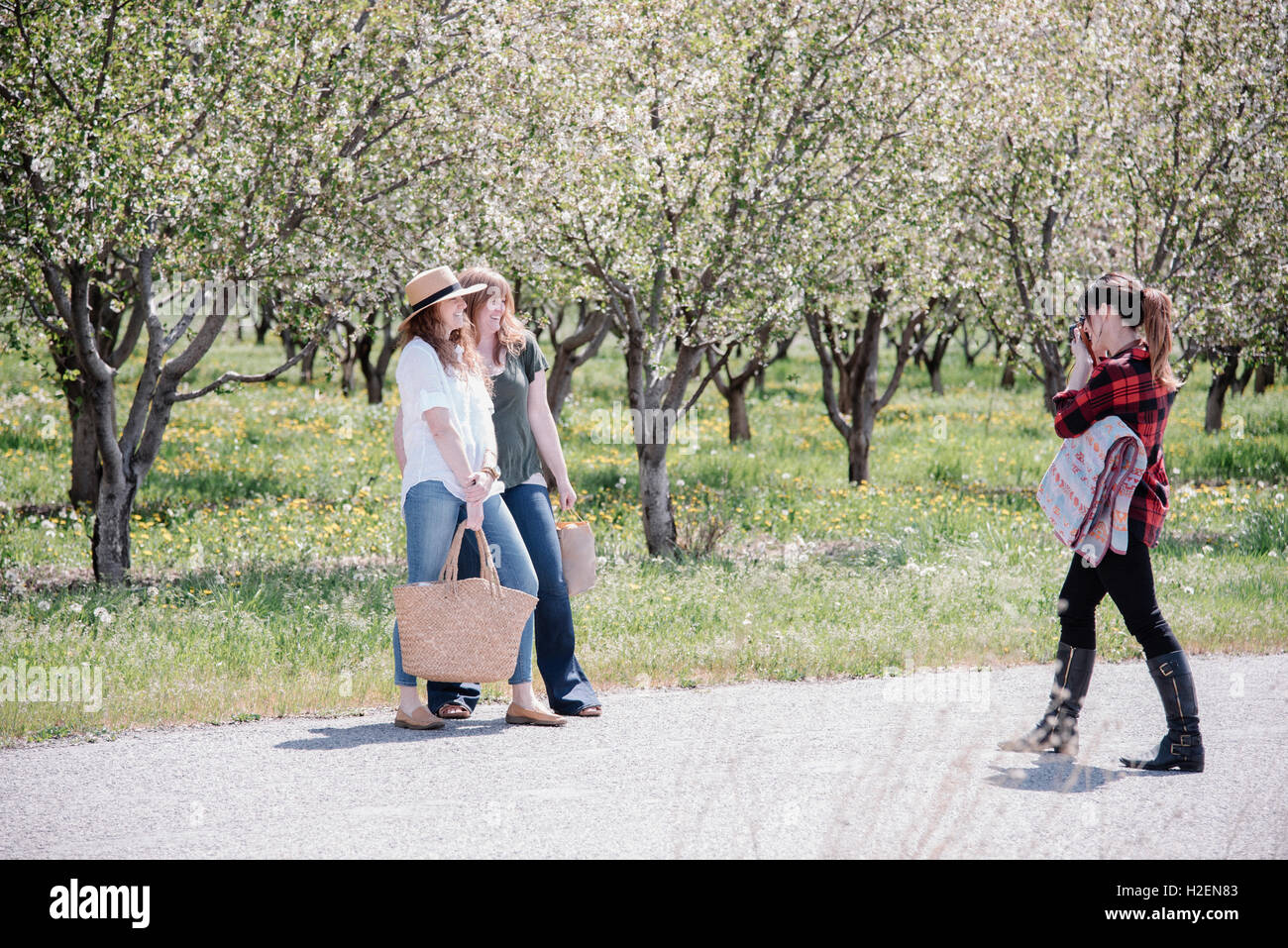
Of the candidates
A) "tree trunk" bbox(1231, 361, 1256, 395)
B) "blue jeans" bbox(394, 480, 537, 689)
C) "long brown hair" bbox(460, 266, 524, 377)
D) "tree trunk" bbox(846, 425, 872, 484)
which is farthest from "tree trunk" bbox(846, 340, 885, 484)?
"tree trunk" bbox(1231, 361, 1256, 395)

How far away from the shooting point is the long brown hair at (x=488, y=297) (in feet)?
A: 18.1

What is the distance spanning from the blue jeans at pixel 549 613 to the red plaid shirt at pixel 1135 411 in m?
2.29

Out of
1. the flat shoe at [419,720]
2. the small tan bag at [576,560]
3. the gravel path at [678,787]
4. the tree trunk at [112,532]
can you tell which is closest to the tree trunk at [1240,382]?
the gravel path at [678,787]

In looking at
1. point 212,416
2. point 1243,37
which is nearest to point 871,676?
point 1243,37

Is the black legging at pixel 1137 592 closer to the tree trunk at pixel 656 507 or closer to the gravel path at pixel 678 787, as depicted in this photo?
the gravel path at pixel 678 787

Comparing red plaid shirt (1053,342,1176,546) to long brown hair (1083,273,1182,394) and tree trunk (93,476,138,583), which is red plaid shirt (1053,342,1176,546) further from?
tree trunk (93,476,138,583)

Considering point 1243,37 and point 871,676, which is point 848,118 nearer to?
point 1243,37

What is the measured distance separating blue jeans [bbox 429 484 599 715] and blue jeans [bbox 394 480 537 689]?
22 centimetres

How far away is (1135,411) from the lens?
477 cm

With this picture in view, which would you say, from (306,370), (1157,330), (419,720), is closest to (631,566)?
(419,720)

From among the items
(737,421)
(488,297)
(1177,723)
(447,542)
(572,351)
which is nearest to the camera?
(1177,723)

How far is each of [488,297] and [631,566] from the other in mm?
3948

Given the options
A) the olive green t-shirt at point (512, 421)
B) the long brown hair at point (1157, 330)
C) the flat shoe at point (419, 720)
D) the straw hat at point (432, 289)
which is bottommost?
the flat shoe at point (419, 720)

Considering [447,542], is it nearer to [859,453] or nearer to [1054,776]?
[1054,776]
